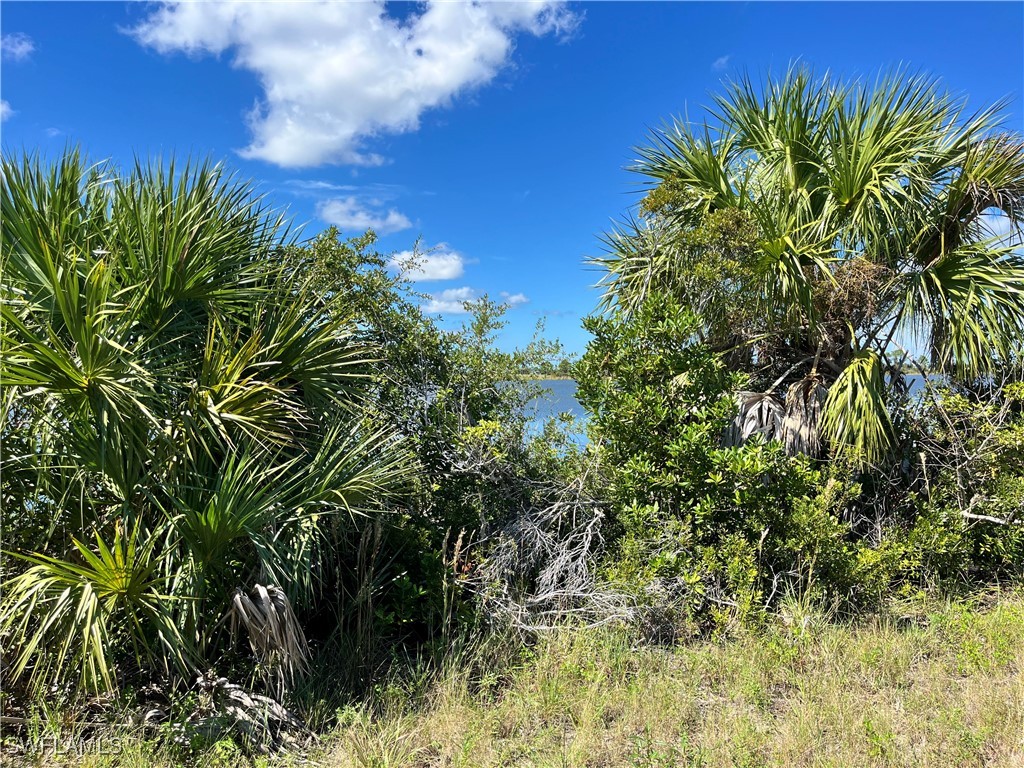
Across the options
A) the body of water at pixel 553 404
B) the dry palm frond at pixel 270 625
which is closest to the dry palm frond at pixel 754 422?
the body of water at pixel 553 404

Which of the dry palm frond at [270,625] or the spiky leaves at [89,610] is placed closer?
the spiky leaves at [89,610]

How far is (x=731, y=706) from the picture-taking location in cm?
396

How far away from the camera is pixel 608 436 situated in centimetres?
576

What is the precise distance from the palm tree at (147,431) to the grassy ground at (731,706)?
2.59 ft

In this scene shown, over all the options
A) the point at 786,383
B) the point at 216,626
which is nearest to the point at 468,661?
the point at 216,626

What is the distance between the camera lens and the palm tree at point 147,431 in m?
3.30

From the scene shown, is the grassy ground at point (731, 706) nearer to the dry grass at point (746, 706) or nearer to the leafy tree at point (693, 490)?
the dry grass at point (746, 706)

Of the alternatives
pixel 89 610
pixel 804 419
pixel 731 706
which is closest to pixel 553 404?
A: pixel 804 419

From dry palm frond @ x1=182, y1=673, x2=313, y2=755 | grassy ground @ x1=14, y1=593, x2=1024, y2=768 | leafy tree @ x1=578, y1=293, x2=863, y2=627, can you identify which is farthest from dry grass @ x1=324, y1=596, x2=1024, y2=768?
leafy tree @ x1=578, y1=293, x2=863, y2=627

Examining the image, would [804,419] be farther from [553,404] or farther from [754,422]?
[553,404]

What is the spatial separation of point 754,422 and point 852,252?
1.94 m

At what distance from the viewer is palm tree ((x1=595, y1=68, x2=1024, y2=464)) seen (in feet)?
19.5

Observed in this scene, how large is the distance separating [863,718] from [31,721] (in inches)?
178

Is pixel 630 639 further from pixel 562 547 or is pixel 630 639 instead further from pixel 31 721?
pixel 31 721
